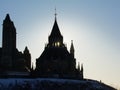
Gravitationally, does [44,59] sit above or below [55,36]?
below

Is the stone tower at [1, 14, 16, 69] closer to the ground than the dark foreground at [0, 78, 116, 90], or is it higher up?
higher up

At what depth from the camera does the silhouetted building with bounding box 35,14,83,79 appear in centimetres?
17588

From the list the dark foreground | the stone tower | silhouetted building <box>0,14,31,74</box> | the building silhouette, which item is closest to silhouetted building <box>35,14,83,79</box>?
the building silhouette

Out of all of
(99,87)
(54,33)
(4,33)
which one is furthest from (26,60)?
(99,87)

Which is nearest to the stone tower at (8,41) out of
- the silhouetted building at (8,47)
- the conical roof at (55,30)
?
the silhouetted building at (8,47)

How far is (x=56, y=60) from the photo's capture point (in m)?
179

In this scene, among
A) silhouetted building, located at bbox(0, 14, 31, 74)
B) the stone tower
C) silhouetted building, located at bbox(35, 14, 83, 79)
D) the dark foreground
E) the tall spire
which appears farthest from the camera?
the tall spire

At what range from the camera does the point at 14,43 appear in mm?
171000

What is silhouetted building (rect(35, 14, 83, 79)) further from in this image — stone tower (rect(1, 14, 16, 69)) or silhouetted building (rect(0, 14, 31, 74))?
stone tower (rect(1, 14, 16, 69))

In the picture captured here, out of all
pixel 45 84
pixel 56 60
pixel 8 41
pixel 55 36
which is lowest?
pixel 45 84

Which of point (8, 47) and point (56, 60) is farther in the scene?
point (56, 60)

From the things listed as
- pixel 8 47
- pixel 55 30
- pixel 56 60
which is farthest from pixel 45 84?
pixel 55 30

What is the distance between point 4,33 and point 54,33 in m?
23.1

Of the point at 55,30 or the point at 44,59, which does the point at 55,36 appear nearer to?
the point at 55,30
